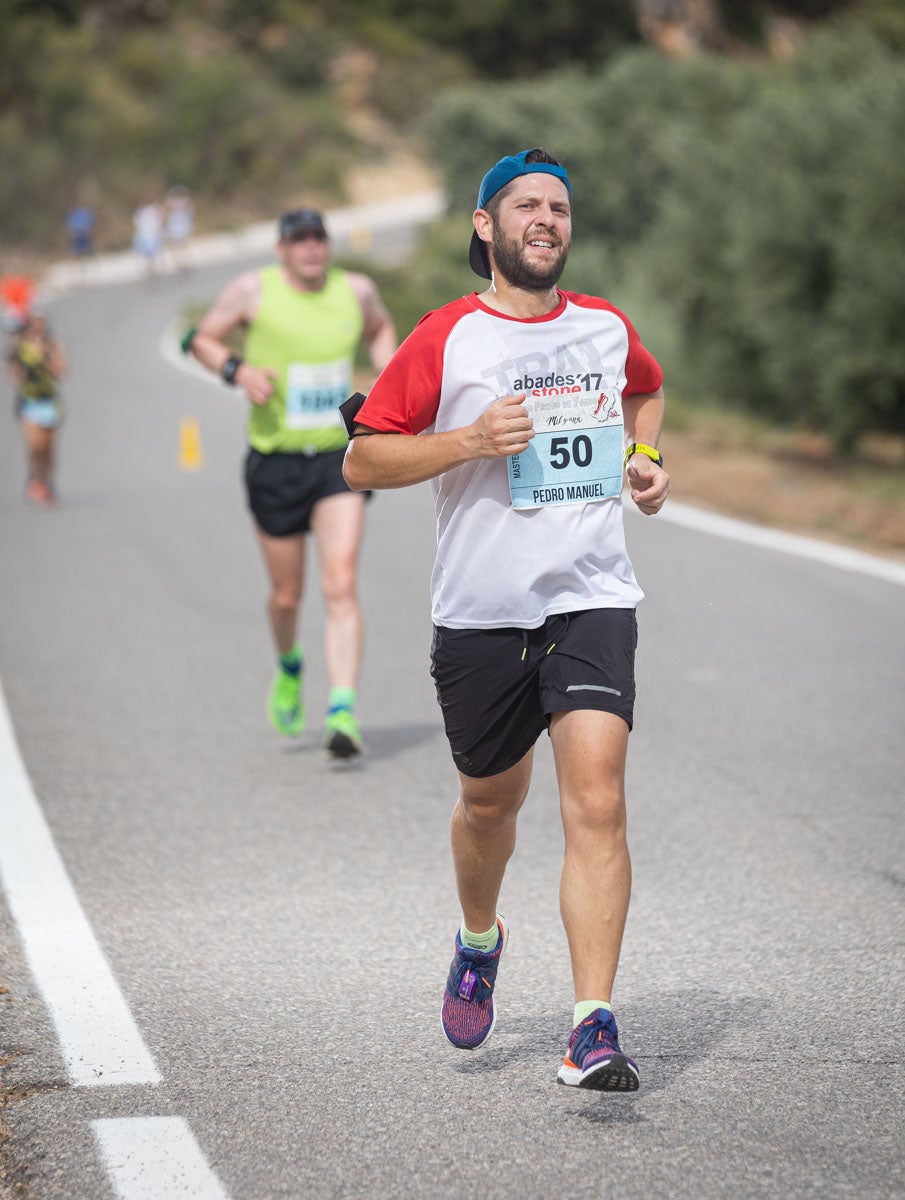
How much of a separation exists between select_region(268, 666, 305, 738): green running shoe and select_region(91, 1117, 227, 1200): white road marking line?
4101 millimetres

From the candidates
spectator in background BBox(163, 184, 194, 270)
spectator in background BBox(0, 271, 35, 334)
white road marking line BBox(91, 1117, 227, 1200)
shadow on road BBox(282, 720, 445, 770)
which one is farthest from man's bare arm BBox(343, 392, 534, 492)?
spectator in background BBox(163, 184, 194, 270)

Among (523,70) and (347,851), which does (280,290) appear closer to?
(347,851)

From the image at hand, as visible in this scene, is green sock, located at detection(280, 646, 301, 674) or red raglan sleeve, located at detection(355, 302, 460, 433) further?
green sock, located at detection(280, 646, 301, 674)

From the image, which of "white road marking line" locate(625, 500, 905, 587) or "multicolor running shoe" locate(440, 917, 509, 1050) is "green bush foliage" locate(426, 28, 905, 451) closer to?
"white road marking line" locate(625, 500, 905, 587)

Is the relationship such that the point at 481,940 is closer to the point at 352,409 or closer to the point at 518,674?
the point at 518,674

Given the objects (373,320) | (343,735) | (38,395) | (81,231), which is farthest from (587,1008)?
(81,231)

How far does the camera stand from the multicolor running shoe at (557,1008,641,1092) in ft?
12.1

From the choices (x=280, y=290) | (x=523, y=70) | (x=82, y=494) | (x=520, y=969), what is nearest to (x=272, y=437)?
(x=280, y=290)

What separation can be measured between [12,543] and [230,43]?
73.2 metres

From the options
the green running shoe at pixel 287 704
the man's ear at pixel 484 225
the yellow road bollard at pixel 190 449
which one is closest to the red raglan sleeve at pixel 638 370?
the man's ear at pixel 484 225

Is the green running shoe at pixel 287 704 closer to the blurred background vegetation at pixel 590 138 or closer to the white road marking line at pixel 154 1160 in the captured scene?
the white road marking line at pixel 154 1160

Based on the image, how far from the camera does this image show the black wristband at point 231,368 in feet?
24.8

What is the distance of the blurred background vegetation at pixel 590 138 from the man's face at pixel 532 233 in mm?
16083

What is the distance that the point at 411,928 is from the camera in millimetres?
5273
